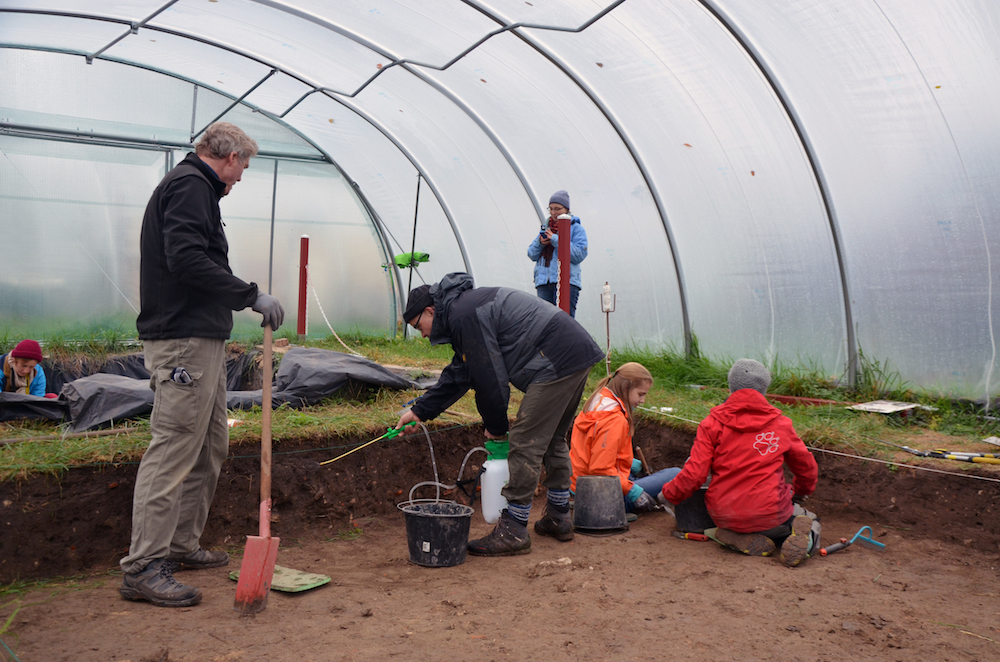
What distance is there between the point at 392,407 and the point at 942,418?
3838 millimetres

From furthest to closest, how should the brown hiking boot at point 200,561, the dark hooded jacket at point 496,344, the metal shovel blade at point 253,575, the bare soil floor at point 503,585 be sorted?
the dark hooded jacket at point 496,344 → the brown hiking boot at point 200,561 → the metal shovel blade at point 253,575 → the bare soil floor at point 503,585

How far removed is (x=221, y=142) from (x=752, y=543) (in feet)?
10.5

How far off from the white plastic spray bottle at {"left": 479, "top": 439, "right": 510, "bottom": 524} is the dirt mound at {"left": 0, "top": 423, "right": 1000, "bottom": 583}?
697mm

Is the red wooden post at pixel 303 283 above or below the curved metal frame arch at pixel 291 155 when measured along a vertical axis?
below

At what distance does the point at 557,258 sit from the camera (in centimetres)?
617

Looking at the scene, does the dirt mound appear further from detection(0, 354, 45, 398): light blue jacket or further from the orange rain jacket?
detection(0, 354, 45, 398): light blue jacket

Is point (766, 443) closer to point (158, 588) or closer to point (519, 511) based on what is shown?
point (519, 511)

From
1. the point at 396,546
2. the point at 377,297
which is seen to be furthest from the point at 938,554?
the point at 377,297

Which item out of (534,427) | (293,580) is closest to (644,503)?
(534,427)

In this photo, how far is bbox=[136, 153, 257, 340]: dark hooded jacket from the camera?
294 centimetres

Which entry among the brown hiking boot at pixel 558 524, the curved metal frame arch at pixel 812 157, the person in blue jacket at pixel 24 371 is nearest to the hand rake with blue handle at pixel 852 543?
the brown hiking boot at pixel 558 524

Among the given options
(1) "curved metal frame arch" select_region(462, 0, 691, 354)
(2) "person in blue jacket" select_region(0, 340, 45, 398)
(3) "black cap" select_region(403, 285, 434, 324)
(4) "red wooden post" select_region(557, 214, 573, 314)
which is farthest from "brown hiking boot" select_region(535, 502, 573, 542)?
(2) "person in blue jacket" select_region(0, 340, 45, 398)

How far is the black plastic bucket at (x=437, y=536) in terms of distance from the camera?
358 centimetres

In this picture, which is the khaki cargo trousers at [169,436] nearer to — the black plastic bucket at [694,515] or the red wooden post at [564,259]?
the black plastic bucket at [694,515]
